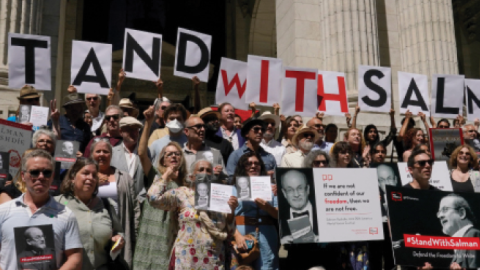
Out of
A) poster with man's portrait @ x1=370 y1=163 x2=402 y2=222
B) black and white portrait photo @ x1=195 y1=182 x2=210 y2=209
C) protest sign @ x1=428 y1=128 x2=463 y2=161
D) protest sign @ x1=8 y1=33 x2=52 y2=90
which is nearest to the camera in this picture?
black and white portrait photo @ x1=195 y1=182 x2=210 y2=209

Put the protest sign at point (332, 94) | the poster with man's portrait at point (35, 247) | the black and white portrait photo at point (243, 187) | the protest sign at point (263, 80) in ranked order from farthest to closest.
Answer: the protest sign at point (332, 94) → the protest sign at point (263, 80) → the black and white portrait photo at point (243, 187) → the poster with man's portrait at point (35, 247)

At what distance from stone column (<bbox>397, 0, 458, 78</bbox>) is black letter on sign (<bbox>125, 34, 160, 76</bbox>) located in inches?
279

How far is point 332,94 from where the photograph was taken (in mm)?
10484

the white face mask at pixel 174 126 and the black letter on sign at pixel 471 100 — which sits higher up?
the black letter on sign at pixel 471 100

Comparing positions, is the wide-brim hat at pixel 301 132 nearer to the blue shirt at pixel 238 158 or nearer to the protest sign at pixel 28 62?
the blue shirt at pixel 238 158

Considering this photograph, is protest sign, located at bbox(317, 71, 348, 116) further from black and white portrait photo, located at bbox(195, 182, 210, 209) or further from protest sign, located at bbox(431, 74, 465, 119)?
black and white portrait photo, located at bbox(195, 182, 210, 209)

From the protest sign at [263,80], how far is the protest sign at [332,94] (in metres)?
0.96

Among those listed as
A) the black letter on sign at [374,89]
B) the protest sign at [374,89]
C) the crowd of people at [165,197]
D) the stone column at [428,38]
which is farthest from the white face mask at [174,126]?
the stone column at [428,38]

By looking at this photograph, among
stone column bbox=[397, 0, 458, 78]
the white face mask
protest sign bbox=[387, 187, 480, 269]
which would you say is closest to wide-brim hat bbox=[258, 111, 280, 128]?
the white face mask

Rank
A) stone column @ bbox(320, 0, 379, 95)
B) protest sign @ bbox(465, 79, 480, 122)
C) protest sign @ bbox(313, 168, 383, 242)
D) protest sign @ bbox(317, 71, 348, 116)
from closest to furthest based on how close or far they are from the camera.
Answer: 1. protest sign @ bbox(313, 168, 383, 242)
2. protest sign @ bbox(317, 71, 348, 116)
3. protest sign @ bbox(465, 79, 480, 122)
4. stone column @ bbox(320, 0, 379, 95)

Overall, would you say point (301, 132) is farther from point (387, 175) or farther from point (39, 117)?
point (39, 117)

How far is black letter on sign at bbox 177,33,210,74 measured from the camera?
31.7 feet

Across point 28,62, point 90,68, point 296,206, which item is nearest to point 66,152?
point 296,206

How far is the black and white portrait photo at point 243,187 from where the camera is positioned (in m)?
5.60
